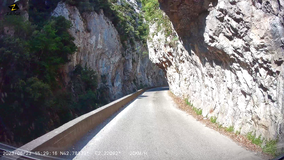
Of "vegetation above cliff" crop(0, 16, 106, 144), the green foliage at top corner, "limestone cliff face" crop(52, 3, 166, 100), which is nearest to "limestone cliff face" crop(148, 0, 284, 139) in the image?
the green foliage at top corner

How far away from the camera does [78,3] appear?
107 ft

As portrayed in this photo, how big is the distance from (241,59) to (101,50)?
29700 millimetres

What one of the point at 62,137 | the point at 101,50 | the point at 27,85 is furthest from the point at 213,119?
the point at 101,50

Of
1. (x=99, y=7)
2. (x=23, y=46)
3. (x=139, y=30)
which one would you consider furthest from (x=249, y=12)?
(x=139, y=30)

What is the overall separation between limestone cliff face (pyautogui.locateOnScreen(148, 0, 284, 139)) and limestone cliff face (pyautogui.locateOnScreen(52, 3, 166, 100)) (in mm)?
17906

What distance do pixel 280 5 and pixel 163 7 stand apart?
26.1 feet

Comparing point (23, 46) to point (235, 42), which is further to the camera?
point (23, 46)

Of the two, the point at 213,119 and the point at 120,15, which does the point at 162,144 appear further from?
the point at 120,15

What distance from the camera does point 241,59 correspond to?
807 cm

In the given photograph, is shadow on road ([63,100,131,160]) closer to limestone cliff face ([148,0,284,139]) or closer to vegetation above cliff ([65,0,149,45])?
limestone cliff face ([148,0,284,139])

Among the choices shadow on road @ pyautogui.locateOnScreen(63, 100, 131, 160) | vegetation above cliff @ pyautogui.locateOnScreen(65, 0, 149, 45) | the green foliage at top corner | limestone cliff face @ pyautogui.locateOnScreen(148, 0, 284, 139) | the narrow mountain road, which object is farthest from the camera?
vegetation above cliff @ pyautogui.locateOnScreen(65, 0, 149, 45)

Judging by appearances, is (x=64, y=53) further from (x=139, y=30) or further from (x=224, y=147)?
(x=139, y=30)

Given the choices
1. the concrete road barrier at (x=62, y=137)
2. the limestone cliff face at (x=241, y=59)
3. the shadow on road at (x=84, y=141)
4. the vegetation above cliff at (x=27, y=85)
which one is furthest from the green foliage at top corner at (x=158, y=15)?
the shadow on road at (x=84, y=141)

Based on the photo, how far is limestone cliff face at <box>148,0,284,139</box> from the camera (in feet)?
21.1
